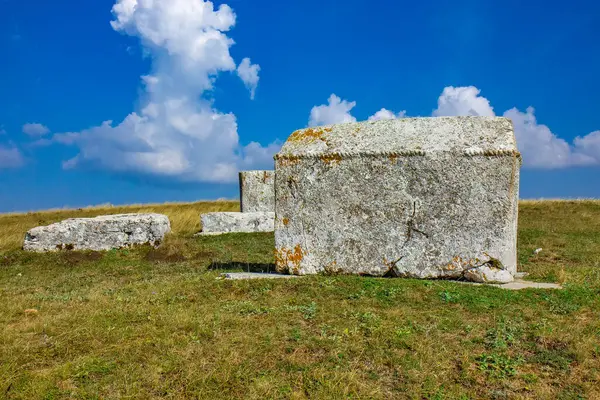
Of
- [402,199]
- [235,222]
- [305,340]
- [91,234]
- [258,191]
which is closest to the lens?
[305,340]

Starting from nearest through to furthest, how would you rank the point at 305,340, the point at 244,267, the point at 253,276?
1. the point at 305,340
2. the point at 253,276
3. the point at 244,267

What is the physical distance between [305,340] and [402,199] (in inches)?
129

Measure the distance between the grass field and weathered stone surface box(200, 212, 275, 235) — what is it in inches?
358

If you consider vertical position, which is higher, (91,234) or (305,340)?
(91,234)

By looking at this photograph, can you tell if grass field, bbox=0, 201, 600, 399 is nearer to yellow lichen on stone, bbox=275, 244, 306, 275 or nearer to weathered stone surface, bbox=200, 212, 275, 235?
yellow lichen on stone, bbox=275, 244, 306, 275

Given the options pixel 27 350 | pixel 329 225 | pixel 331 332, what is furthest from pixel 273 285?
pixel 27 350

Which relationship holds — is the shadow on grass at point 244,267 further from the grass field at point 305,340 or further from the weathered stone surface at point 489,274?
the weathered stone surface at point 489,274

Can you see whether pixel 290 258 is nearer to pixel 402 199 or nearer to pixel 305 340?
pixel 402 199

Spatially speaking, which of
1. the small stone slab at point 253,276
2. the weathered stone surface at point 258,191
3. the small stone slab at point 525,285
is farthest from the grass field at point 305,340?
the weathered stone surface at point 258,191

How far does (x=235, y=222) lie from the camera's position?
17.7 m

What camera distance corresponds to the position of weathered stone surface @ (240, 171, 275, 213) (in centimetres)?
1970

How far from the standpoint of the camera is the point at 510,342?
16.4 ft

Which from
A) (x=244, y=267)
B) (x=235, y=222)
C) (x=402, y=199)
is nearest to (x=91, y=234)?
(x=235, y=222)

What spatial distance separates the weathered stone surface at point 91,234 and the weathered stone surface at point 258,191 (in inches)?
254
